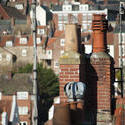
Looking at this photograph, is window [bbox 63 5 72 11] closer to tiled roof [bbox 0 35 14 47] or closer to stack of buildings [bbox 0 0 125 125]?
stack of buildings [bbox 0 0 125 125]

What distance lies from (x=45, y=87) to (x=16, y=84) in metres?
7.57

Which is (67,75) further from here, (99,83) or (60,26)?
(60,26)

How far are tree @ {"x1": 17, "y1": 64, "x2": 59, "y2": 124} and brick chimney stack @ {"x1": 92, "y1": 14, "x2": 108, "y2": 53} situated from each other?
72939mm

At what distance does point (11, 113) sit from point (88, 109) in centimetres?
6056

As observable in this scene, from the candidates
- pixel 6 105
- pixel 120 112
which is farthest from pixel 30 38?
pixel 120 112

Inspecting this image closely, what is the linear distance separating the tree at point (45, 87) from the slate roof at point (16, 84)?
2025 millimetres

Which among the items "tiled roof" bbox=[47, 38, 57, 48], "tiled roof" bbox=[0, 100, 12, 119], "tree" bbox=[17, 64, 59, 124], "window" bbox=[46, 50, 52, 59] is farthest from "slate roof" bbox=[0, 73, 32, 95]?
"tiled roof" bbox=[47, 38, 57, 48]

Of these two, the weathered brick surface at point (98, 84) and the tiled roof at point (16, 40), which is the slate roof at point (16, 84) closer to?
the tiled roof at point (16, 40)

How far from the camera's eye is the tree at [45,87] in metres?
91.6

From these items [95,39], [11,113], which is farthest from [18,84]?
[95,39]

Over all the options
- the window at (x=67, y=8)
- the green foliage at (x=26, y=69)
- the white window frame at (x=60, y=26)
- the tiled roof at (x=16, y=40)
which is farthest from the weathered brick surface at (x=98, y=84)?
the window at (x=67, y=8)

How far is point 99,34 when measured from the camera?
1523 cm

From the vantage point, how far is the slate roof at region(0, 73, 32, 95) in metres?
90.6

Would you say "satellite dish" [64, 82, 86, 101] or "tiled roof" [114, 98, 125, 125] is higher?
"satellite dish" [64, 82, 86, 101]
